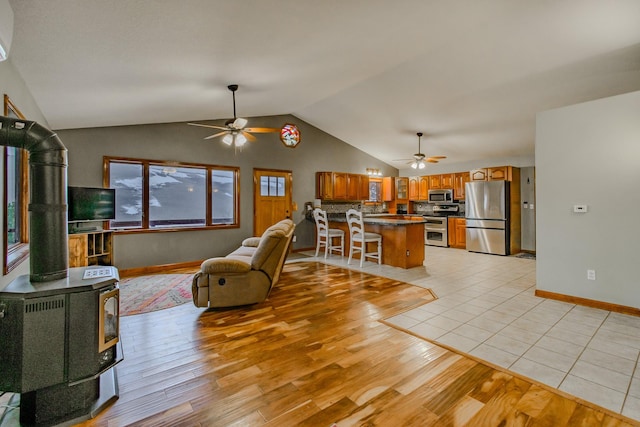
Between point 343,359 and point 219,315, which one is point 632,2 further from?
point 219,315

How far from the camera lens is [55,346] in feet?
5.41

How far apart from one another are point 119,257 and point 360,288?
4110 mm

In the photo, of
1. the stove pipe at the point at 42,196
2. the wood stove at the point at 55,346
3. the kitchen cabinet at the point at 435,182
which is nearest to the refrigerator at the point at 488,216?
the kitchen cabinet at the point at 435,182

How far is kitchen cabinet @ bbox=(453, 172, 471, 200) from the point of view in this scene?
8.17 metres

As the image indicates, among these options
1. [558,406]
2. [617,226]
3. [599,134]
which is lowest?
[558,406]

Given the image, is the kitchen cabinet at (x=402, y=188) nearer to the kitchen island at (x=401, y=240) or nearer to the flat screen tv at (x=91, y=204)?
the kitchen island at (x=401, y=240)

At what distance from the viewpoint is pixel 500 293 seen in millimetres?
4000

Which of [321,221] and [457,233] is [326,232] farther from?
[457,233]

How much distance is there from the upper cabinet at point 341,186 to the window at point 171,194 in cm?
220

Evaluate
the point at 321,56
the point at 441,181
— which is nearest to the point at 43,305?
the point at 321,56

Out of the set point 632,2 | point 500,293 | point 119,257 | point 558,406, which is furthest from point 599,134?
point 119,257

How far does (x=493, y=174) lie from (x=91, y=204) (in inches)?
325

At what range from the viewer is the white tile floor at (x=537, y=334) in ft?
6.61

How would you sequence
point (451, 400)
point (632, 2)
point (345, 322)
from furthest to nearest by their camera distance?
point (345, 322) → point (632, 2) → point (451, 400)
